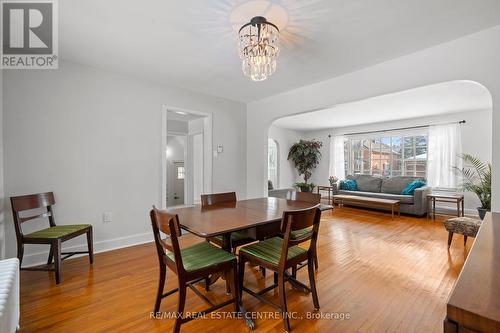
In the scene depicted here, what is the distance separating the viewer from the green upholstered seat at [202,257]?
5.10ft

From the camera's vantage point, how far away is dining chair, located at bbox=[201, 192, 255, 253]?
2.15 metres

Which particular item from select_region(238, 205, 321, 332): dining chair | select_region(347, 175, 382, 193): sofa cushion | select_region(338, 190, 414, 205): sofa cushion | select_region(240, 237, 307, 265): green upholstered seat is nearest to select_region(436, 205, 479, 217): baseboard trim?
select_region(338, 190, 414, 205): sofa cushion

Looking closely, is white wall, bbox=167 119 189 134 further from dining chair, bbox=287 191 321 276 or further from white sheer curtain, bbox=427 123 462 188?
white sheer curtain, bbox=427 123 462 188

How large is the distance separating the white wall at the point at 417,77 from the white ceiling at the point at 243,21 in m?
0.11

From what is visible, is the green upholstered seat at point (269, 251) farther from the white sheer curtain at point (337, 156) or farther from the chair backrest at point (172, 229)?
the white sheer curtain at point (337, 156)

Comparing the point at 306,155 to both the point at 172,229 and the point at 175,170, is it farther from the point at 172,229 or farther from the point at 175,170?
the point at 172,229

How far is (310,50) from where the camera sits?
2418 millimetres

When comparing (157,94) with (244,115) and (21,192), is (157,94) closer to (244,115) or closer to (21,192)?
(244,115)

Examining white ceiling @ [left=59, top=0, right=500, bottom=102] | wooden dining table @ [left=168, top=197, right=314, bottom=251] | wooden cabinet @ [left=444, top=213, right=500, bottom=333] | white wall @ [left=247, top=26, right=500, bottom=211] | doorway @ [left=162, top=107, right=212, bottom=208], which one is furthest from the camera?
doorway @ [left=162, top=107, right=212, bottom=208]

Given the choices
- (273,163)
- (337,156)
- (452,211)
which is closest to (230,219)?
(452,211)

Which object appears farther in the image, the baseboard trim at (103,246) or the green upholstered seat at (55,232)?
the baseboard trim at (103,246)

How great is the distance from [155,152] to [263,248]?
234 cm

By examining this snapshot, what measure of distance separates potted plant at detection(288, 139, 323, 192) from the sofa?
1.28m

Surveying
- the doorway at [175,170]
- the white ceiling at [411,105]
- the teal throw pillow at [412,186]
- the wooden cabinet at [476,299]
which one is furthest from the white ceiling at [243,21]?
the teal throw pillow at [412,186]
